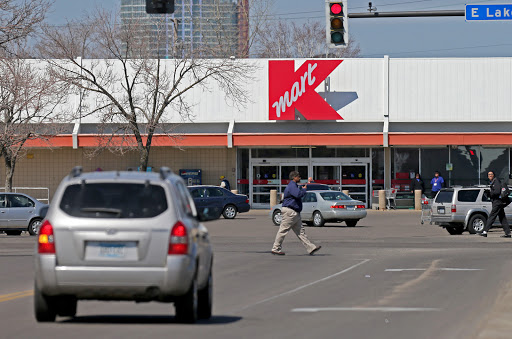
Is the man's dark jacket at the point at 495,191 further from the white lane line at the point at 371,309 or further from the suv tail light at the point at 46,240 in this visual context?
the suv tail light at the point at 46,240

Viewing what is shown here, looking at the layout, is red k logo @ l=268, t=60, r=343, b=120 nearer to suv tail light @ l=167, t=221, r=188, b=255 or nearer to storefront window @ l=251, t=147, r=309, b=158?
storefront window @ l=251, t=147, r=309, b=158

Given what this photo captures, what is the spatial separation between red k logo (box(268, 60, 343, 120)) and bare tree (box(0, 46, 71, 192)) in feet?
35.2

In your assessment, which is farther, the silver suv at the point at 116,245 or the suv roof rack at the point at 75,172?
the suv roof rack at the point at 75,172

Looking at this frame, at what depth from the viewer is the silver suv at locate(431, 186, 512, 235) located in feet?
105

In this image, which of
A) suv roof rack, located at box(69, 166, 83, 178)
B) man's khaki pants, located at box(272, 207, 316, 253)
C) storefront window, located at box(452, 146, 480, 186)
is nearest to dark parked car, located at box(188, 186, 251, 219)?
storefront window, located at box(452, 146, 480, 186)

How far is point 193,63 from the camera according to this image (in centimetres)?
4825

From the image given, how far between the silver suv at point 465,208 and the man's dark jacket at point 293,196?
35.3ft

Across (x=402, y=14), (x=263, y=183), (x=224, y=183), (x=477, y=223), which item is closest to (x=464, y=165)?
(x=263, y=183)

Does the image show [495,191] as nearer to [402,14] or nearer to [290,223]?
[402,14]

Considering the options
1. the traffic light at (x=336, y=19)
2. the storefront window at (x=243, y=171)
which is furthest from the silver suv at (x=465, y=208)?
the storefront window at (x=243, y=171)

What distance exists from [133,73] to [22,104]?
450 inches

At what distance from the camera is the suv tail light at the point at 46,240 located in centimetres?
1037

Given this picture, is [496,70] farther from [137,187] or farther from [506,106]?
[137,187]

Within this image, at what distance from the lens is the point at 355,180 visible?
52438 mm
